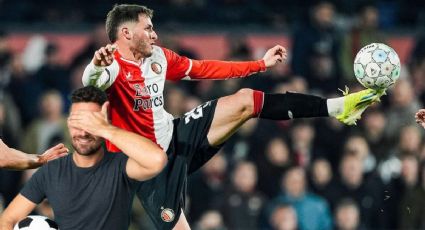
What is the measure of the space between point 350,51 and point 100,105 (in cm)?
911

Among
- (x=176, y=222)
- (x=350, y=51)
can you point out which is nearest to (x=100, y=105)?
(x=176, y=222)

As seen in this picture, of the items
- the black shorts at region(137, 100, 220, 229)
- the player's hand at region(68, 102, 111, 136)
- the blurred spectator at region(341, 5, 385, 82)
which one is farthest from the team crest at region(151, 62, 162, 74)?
the blurred spectator at region(341, 5, 385, 82)

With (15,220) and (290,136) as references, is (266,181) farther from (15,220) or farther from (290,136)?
(15,220)

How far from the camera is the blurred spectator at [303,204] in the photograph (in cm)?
1355

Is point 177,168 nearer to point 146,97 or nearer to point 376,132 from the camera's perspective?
point 146,97

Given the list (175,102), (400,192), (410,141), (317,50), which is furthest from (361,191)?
(317,50)

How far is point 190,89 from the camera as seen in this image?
15688mm

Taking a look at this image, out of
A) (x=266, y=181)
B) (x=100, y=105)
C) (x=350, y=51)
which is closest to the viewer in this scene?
(x=100, y=105)

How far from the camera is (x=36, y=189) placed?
26.1 ft

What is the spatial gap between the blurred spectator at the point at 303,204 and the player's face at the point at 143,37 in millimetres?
4468

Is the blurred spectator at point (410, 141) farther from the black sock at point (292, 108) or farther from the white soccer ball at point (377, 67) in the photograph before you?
the black sock at point (292, 108)

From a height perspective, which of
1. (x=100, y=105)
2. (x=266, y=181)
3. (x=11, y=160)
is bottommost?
(x=266, y=181)

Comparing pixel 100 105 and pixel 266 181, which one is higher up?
pixel 100 105

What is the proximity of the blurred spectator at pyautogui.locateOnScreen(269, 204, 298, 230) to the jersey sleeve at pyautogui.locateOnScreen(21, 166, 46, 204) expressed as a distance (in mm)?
5684
